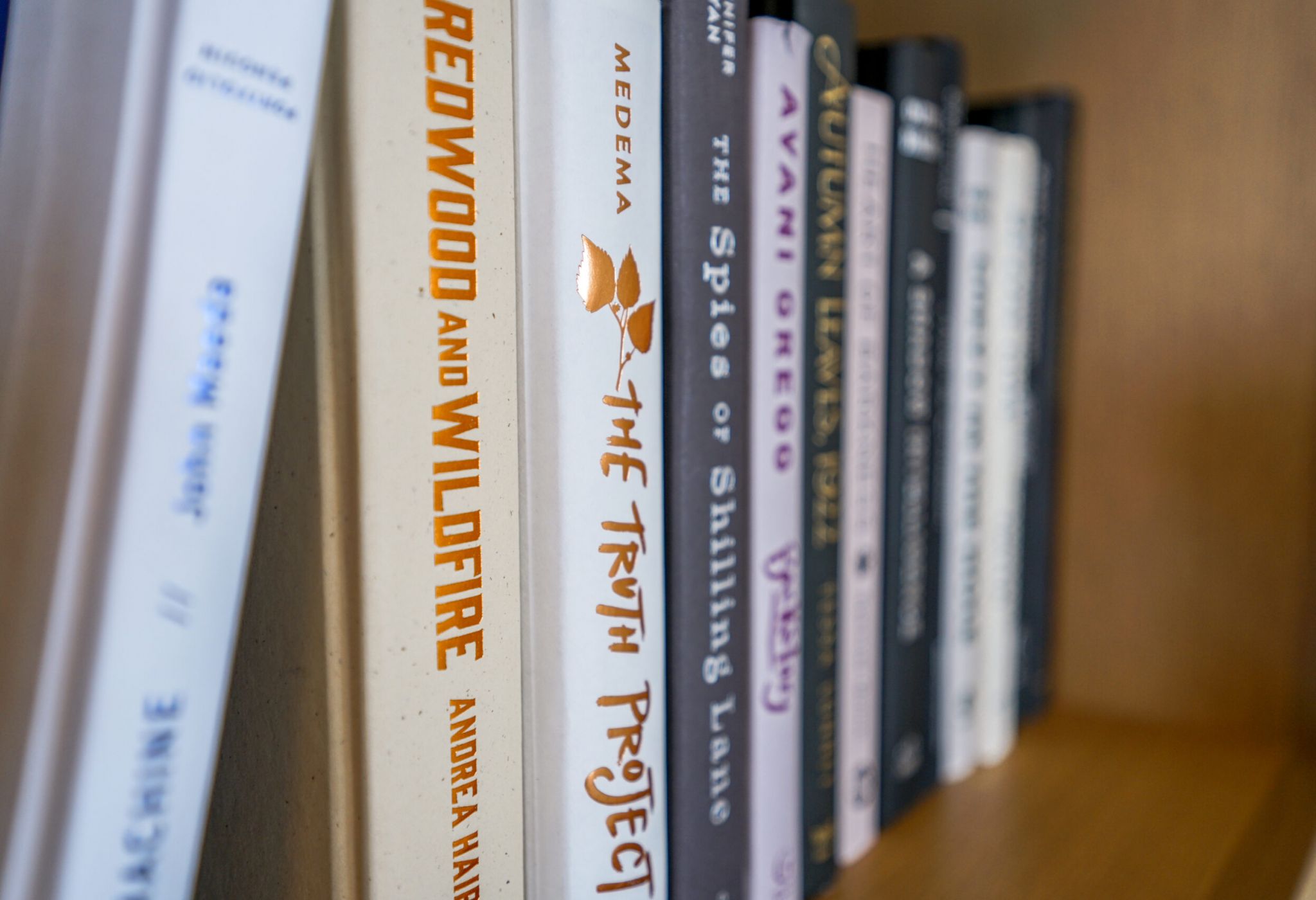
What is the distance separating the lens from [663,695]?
35cm

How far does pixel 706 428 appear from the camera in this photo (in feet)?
1.13

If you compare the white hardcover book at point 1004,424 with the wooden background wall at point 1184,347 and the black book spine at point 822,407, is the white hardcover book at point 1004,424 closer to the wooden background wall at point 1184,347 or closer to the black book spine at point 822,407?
the wooden background wall at point 1184,347

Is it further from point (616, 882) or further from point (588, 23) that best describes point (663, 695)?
point (588, 23)

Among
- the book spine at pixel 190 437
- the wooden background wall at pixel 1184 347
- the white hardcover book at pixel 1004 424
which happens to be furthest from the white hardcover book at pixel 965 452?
the book spine at pixel 190 437

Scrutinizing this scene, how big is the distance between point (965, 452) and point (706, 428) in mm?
254

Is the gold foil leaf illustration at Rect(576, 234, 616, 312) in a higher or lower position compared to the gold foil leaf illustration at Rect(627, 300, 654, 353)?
higher

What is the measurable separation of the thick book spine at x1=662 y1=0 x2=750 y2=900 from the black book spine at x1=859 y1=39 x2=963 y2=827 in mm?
142

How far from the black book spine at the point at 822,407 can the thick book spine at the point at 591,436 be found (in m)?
0.10

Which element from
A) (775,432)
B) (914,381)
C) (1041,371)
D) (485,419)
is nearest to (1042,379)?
(1041,371)

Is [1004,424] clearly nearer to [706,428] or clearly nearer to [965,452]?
[965,452]

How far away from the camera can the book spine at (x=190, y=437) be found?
0.73 ft

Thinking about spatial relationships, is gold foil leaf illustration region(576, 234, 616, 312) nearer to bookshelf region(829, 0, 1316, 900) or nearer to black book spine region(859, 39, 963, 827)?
Result: black book spine region(859, 39, 963, 827)

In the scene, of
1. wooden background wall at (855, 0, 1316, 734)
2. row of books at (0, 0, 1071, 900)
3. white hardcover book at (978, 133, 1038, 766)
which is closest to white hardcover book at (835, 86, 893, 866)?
row of books at (0, 0, 1071, 900)

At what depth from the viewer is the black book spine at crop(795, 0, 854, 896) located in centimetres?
40
